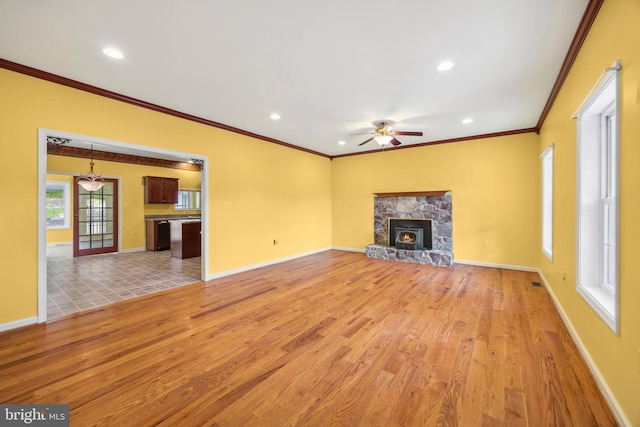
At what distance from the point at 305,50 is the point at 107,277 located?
5.01 m

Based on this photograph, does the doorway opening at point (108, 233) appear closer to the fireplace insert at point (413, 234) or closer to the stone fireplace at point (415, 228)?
the stone fireplace at point (415, 228)

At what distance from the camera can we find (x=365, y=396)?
5.58ft

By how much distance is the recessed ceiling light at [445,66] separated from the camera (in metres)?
2.62

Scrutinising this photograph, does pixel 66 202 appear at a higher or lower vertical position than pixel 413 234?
higher

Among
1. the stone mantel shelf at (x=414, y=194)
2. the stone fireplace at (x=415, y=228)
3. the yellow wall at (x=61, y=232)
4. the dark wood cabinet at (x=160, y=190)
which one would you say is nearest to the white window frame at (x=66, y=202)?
the yellow wall at (x=61, y=232)

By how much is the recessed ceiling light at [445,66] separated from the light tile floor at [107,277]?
14.9 ft

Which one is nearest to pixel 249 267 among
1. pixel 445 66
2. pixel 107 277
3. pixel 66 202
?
pixel 107 277

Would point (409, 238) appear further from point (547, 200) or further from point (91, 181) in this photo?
point (91, 181)

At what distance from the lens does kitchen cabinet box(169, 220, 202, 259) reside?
618cm

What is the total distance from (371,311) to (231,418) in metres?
1.90

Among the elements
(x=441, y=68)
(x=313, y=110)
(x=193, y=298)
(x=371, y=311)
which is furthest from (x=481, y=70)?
(x=193, y=298)

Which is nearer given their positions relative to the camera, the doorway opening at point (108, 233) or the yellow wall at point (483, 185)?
the doorway opening at point (108, 233)

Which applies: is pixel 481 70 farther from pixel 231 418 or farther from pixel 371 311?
pixel 231 418

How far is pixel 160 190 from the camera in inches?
304
